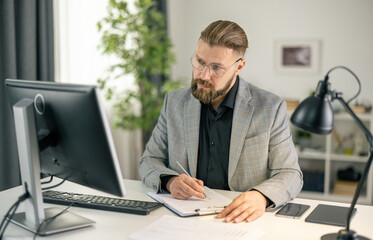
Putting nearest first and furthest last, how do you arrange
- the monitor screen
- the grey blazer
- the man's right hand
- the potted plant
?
the monitor screen
the man's right hand
the grey blazer
the potted plant

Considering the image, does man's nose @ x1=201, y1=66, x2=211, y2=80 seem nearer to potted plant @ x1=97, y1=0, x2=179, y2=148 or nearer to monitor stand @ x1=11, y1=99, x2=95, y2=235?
monitor stand @ x1=11, y1=99, x2=95, y2=235

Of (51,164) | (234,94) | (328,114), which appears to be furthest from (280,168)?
(51,164)

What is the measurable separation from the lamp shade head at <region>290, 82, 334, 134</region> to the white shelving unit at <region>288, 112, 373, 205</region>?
3319 mm

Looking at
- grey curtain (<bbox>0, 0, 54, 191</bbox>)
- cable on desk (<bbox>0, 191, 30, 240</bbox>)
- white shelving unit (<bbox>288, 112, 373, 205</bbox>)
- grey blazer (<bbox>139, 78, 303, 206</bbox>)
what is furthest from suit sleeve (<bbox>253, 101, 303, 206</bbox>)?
white shelving unit (<bbox>288, 112, 373, 205</bbox>)

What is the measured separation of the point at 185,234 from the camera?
4.40 ft

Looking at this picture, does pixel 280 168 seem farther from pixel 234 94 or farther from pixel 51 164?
pixel 51 164

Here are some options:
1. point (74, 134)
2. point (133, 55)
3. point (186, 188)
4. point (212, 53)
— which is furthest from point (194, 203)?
point (133, 55)

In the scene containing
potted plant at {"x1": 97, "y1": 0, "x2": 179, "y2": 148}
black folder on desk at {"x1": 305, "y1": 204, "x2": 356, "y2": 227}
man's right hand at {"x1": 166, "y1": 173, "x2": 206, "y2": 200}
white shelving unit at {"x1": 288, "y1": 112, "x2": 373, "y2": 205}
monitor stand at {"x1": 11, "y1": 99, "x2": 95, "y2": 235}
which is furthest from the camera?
white shelving unit at {"x1": 288, "y1": 112, "x2": 373, "y2": 205}

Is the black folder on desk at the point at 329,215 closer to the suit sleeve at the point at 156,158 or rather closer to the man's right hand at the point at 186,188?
the man's right hand at the point at 186,188

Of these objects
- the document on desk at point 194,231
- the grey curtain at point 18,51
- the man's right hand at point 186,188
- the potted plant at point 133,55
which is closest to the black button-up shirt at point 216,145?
the man's right hand at point 186,188

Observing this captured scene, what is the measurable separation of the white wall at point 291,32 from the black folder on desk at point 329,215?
317cm

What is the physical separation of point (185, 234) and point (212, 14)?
158 inches

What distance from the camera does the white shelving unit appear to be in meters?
4.40

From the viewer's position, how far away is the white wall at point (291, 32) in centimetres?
452
